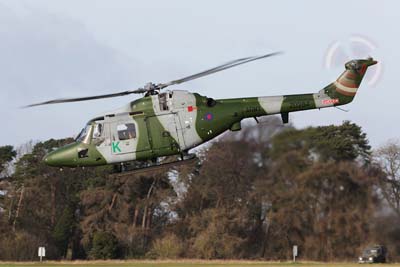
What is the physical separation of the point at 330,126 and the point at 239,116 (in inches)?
242

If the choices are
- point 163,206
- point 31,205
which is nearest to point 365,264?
point 163,206

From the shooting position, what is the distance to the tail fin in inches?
1204

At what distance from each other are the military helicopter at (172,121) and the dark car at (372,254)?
40.4 feet

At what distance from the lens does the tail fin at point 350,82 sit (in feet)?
100

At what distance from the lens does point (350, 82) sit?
3073cm

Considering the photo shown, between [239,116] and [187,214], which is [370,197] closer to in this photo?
[239,116]

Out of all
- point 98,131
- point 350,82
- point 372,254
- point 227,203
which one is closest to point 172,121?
point 98,131

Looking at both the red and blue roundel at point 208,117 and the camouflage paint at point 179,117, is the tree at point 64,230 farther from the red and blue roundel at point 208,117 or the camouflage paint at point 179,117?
the red and blue roundel at point 208,117

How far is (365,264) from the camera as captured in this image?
135 ft

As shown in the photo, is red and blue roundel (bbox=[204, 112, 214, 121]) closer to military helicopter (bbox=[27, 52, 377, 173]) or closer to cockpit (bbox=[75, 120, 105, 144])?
military helicopter (bbox=[27, 52, 377, 173])

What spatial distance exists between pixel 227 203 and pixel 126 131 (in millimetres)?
24502

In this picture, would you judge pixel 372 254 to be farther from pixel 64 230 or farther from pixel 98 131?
pixel 64 230

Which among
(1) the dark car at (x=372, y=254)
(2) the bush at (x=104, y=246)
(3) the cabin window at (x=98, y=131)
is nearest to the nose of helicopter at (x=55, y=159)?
(3) the cabin window at (x=98, y=131)

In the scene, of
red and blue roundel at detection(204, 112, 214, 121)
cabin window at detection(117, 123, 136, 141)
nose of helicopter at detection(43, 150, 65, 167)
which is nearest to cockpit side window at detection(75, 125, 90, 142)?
nose of helicopter at detection(43, 150, 65, 167)
